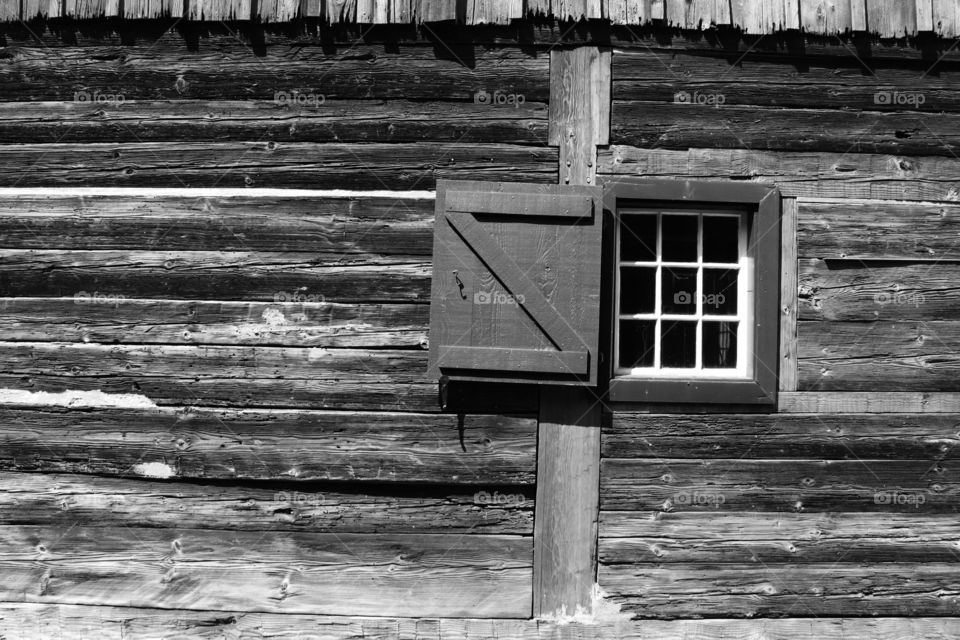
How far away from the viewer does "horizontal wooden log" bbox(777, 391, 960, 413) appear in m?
3.77

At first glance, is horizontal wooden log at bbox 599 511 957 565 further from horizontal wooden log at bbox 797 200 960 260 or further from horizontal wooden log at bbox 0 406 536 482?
horizontal wooden log at bbox 797 200 960 260

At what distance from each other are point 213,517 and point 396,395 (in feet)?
4.09

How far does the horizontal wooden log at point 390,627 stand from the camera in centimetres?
373

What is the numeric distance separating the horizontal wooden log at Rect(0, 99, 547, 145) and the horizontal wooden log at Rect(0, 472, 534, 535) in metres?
1.97

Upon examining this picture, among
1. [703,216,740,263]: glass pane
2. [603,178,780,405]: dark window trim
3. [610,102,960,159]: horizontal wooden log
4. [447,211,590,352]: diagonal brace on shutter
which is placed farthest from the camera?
[703,216,740,263]: glass pane

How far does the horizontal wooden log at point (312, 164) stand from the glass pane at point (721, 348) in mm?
1307

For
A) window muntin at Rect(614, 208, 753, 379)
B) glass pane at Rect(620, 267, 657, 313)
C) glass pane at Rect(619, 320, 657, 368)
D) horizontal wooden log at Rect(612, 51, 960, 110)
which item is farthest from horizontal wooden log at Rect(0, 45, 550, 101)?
glass pane at Rect(619, 320, 657, 368)

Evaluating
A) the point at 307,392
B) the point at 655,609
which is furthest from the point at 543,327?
the point at 655,609

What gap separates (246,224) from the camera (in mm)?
3777

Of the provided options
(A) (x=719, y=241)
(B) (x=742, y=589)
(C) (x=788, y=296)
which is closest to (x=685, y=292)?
(A) (x=719, y=241)

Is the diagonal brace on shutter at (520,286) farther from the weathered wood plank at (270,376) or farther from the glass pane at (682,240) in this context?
the glass pane at (682,240)

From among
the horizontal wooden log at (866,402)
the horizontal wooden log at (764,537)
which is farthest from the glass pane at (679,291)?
the horizontal wooden log at (764,537)

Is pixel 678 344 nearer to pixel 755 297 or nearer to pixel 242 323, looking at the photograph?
pixel 755 297

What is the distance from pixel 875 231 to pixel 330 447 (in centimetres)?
331
